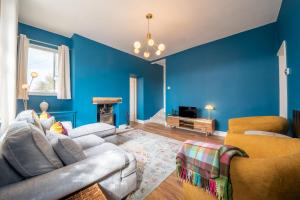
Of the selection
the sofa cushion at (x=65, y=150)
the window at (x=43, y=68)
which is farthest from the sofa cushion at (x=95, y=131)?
the window at (x=43, y=68)

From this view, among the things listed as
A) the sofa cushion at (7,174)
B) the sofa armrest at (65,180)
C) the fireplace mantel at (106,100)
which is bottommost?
the sofa armrest at (65,180)

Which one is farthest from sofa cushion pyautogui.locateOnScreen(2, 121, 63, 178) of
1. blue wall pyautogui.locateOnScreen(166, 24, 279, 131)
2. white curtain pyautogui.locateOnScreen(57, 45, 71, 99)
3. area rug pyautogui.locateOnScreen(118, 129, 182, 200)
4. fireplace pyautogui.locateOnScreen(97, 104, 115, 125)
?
blue wall pyautogui.locateOnScreen(166, 24, 279, 131)

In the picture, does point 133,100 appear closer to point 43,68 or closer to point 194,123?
point 194,123

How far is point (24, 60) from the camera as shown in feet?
9.78

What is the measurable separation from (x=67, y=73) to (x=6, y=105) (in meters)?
1.75

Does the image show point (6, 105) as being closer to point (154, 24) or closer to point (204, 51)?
point (154, 24)

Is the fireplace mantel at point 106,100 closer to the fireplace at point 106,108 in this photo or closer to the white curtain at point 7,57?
the fireplace at point 106,108

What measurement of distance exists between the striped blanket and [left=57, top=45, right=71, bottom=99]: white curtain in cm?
377

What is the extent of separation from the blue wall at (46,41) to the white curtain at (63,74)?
250 mm

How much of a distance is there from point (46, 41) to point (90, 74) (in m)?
1.37

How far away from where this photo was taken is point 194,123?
412cm

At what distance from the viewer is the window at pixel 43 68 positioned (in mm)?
3223

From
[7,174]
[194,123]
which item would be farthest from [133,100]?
[7,174]

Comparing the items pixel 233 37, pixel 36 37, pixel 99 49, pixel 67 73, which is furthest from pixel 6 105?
pixel 233 37
